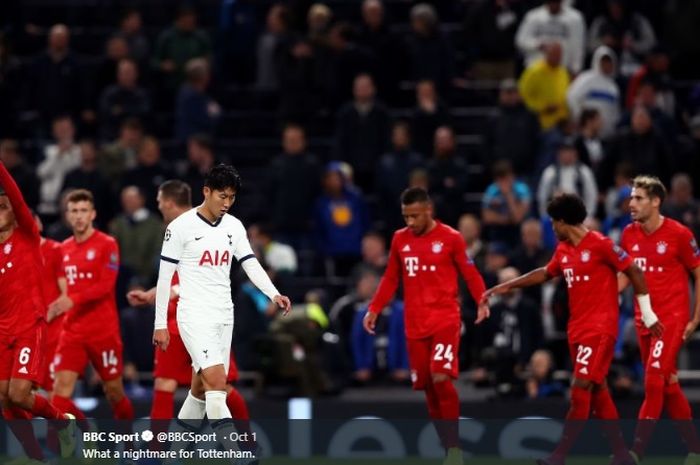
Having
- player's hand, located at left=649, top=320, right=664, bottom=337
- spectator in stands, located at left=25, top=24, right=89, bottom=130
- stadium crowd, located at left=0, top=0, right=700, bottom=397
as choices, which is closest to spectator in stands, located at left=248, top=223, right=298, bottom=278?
stadium crowd, located at left=0, top=0, right=700, bottom=397

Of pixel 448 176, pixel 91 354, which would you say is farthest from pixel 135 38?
pixel 91 354

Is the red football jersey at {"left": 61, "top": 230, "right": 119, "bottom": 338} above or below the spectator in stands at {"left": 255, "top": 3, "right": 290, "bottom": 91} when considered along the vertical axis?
below

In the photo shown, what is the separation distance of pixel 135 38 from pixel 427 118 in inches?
190

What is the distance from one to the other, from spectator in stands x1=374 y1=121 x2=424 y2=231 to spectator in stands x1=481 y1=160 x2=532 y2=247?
41.9 inches

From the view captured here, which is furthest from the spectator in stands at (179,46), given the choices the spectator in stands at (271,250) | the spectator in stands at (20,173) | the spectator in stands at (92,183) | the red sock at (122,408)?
the red sock at (122,408)

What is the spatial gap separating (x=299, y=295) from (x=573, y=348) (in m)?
7.58

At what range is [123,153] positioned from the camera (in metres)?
23.1

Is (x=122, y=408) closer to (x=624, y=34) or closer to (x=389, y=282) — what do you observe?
(x=389, y=282)

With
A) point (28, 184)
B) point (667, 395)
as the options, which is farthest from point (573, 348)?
point (28, 184)

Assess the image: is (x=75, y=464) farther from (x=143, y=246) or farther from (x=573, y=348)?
(x=143, y=246)

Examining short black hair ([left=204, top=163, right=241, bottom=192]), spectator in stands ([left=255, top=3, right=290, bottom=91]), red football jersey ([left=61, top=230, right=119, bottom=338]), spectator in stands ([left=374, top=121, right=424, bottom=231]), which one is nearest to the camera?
short black hair ([left=204, top=163, right=241, bottom=192])

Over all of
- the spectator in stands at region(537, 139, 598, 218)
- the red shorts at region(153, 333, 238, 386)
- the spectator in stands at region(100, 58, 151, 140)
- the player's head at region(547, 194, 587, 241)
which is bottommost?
the red shorts at region(153, 333, 238, 386)

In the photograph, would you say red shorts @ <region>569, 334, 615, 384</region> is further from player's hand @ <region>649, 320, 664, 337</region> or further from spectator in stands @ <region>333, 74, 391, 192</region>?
spectator in stands @ <region>333, 74, 391, 192</region>

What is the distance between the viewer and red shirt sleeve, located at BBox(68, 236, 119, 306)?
1595 centimetres
